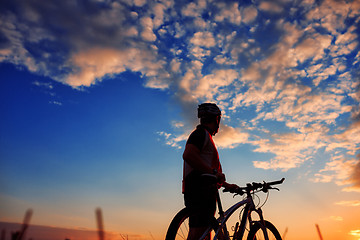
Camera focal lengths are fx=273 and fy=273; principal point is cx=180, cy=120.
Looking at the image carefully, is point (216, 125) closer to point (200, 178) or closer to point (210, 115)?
point (210, 115)

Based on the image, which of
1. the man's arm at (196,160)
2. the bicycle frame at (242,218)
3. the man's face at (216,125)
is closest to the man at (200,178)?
the man's arm at (196,160)

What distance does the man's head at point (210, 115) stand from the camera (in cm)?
424

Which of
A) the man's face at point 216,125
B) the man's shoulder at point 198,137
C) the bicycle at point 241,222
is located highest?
the man's face at point 216,125

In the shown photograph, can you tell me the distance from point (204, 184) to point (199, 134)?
2.29ft

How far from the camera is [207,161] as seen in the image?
390 cm

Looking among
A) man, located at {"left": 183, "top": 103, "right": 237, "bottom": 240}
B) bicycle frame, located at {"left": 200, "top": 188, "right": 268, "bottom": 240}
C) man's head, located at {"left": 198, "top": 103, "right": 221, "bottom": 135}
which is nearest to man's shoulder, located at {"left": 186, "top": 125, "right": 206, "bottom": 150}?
man, located at {"left": 183, "top": 103, "right": 237, "bottom": 240}

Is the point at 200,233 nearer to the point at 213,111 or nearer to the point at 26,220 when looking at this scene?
the point at 213,111

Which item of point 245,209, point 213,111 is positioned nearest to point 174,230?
point 245,209

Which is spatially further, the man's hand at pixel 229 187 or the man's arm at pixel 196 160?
the man's hand at pixel 229 187

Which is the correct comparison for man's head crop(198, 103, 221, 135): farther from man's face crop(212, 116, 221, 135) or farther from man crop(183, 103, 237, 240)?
man crop(183, 103, 237, 240)

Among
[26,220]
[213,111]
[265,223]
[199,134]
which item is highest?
[213,111]

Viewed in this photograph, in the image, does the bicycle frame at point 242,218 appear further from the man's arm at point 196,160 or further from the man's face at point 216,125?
the man's face at point 216,125

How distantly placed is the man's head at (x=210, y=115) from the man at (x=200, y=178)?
21 cm

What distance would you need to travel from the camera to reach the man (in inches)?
144
